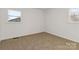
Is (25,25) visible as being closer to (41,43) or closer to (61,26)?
(41,43)

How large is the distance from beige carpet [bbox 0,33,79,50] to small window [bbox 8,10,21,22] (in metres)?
0.21

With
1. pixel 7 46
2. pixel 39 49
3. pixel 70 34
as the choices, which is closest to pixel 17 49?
pixel 7 46

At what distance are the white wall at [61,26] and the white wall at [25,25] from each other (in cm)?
9

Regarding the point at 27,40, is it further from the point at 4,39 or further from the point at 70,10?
the point at 70,10

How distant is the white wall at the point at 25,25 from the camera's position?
1.23 metres

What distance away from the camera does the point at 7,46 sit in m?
1.25

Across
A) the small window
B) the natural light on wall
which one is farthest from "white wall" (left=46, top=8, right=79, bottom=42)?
the small window

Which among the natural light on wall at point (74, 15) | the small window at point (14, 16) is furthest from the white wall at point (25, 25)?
the natural light on wall at point (74, 15)

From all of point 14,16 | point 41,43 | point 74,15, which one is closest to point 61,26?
point 74,15

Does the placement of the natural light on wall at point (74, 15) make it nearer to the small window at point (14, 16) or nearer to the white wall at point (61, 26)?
the white wall at point (61, 26)
